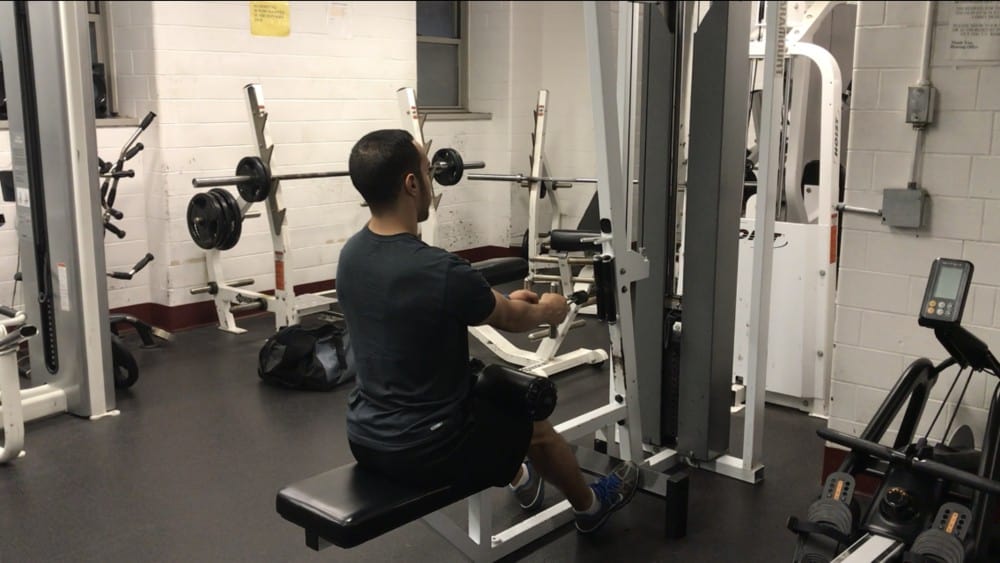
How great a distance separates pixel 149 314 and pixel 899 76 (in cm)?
419

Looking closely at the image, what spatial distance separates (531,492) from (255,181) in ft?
8.55

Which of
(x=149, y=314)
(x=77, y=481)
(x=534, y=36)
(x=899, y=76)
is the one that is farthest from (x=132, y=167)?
(x=899, y=76)

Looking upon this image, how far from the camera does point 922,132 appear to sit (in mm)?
2684

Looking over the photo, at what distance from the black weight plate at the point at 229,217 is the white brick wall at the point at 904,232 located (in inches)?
123

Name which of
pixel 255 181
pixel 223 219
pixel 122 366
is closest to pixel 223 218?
pixel 223 219

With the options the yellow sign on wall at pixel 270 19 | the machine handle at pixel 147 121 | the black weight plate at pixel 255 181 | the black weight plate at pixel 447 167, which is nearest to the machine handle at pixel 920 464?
the black weight plate at pixel 447 167

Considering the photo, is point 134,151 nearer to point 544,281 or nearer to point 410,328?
point 544,281

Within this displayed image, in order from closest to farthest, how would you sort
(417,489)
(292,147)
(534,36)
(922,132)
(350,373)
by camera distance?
1. (417,489)
2. (922,132)
3. (350,373)
4. (292,147)
5. (534,36)

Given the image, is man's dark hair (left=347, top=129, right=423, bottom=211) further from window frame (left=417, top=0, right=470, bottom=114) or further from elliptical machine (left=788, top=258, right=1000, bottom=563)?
window frame (left=417, top=0, right=470, bottom=114)

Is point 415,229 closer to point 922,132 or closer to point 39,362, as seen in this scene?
point 922,132

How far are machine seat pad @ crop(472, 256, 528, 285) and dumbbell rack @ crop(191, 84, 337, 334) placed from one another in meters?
2.72

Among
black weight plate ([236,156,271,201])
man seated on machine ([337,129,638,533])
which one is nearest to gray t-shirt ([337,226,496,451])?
man seated on machine ([337,129,638,533])

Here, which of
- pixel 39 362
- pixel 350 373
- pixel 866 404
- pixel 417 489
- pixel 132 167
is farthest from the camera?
pixel 132 167

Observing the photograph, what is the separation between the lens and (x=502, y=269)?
2.41m
